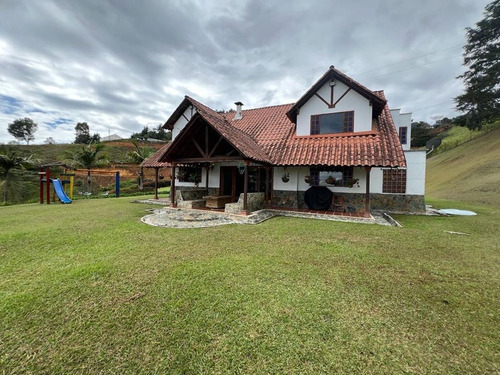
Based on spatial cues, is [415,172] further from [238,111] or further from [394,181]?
[238,111]

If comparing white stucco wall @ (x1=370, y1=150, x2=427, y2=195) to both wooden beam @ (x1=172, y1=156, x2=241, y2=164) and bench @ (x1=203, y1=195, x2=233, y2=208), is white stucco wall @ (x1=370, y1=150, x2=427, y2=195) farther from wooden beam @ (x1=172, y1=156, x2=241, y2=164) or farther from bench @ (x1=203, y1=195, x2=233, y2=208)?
bench @ (x1=203, y1=195, x2=233, y2=208)

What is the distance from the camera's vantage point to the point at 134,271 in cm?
409

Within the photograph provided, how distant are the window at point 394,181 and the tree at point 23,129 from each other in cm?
8456

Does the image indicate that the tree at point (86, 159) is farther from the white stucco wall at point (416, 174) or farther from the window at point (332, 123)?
the white stucco wall at point (416, 174)

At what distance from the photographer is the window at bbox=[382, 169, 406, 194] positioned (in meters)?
11.8

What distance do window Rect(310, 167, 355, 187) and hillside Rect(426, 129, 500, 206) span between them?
12.2 metres

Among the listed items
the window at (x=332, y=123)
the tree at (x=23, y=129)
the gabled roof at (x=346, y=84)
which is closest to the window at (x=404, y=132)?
the gabled roof at (x=346, y=84)

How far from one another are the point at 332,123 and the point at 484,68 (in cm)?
3582

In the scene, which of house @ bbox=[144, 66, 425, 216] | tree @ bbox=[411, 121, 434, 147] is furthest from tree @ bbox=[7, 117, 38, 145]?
tree @ bbox=[411, 121, 434, 147]

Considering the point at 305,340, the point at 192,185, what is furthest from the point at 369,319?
the point at 192,185

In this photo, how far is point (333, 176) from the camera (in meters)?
11.2

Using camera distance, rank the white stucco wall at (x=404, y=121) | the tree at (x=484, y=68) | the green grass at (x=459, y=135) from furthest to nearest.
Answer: the green grass at (x=459, y=135)
the tree at (x=484, y=68)
the white stucco wall at (x=404, y=121)

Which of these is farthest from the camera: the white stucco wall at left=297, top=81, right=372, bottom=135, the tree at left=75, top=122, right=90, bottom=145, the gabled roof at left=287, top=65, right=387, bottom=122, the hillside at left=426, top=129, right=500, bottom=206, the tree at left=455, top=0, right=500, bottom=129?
the tree at left=75, top=122, right=90, bottom=145

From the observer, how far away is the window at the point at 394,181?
11.8 metres
